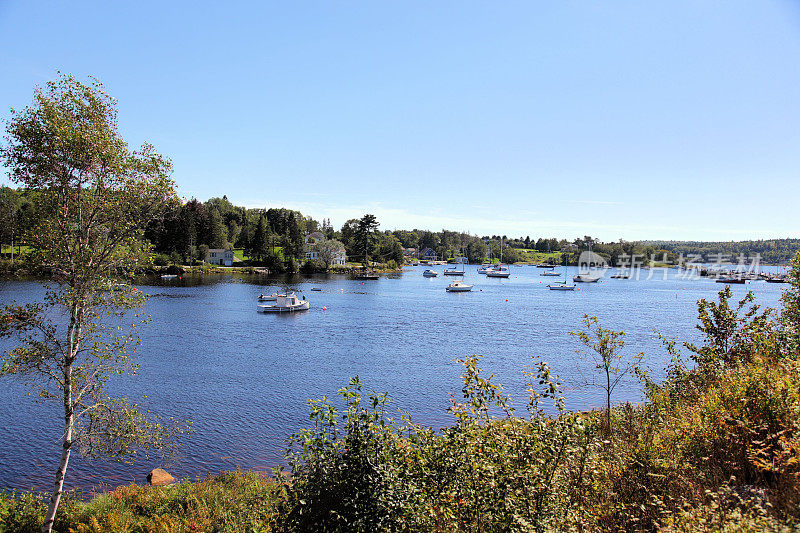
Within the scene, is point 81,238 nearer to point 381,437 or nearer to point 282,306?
point 381,437

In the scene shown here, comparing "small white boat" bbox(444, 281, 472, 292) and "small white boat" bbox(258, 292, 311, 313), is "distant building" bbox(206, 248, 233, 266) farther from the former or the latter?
"small white boat" bbox(258, 292, 311, 313)

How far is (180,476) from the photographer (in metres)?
17.8

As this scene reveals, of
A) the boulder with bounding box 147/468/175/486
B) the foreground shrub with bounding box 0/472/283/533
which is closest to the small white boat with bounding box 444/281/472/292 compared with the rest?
the boulder with bounding box 147/468/175/486

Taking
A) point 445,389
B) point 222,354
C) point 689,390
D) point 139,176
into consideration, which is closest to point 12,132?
point 139,176

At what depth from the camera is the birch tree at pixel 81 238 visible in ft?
38.9

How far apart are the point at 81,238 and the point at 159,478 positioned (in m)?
10.1

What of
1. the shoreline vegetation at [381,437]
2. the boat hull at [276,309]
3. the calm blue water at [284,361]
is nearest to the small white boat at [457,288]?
the calm blue water at [284,361]

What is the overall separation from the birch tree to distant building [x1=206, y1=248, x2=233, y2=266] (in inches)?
4520

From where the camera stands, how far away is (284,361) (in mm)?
35156

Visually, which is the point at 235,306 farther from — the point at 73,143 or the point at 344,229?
the point at 344,229

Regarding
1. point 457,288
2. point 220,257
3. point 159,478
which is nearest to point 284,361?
point 159,478

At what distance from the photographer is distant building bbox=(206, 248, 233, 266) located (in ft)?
397

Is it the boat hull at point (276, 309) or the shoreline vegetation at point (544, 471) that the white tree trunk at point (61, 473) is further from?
the boat hull at point (276, 309)

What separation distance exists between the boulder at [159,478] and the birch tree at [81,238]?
466cm
